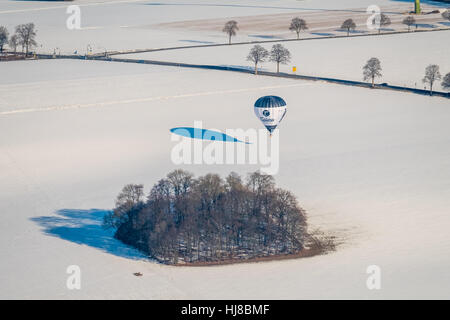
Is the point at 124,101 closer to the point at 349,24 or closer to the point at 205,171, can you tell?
the point at 205,171

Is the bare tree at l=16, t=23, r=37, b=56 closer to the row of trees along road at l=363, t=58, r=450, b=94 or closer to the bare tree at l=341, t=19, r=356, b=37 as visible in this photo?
the bare tree at l=341, t=19, r=356, b=37

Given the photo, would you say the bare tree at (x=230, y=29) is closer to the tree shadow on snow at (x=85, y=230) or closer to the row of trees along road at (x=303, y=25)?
the row of trees along road at (x=303, y=25)

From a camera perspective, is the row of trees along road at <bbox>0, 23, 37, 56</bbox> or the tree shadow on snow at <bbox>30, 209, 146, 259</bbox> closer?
the tree shadow on snow at <bbox>30, 209, 146, 259</bbox>

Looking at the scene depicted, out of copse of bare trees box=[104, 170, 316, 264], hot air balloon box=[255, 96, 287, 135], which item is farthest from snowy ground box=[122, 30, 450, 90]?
copse of bare trees box=[104, 170, 316, 264]

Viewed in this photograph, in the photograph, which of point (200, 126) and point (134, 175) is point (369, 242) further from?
point (200, 126)

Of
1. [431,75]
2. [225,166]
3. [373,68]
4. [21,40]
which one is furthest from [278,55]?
[225,166]
